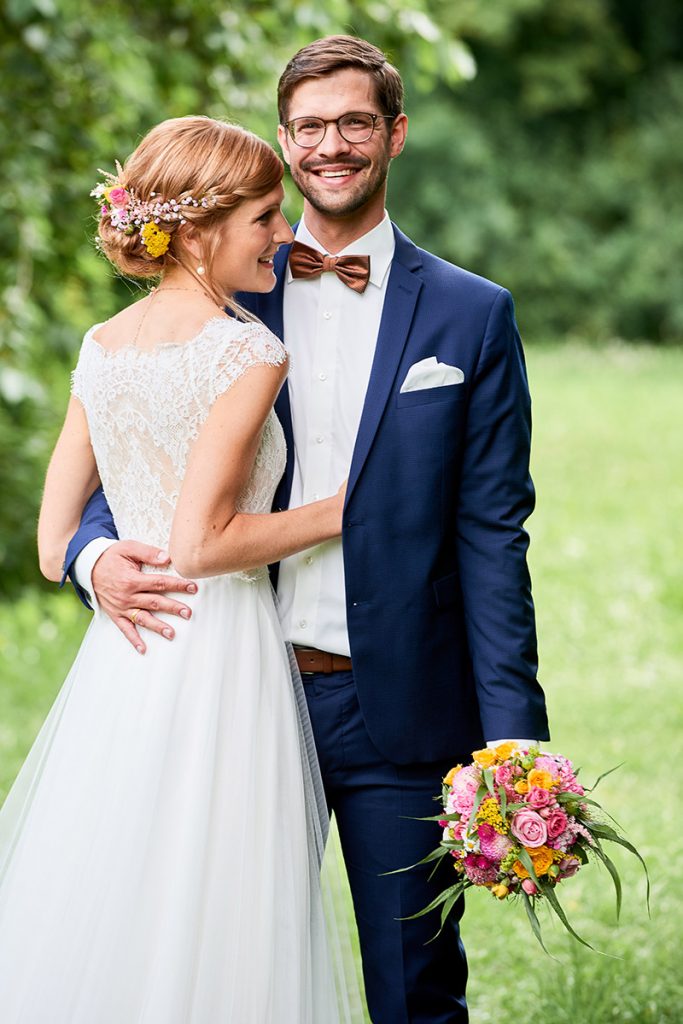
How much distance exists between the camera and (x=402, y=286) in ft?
8.51

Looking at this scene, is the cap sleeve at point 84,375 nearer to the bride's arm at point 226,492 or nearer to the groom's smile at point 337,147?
the bride's arm at point 226,492

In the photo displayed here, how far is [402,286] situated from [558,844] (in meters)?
1.05

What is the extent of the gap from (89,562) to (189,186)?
2.33ft

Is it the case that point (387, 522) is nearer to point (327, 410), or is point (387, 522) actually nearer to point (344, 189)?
point (327, 410)

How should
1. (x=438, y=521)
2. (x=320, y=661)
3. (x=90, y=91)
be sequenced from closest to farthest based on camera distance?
1. (x=438, y=521)
2. (x=320, y=661)
3. (x=90, y=91)

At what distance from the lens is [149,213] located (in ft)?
7.89

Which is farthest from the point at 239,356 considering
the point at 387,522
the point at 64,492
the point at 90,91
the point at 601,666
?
the point at 601,666

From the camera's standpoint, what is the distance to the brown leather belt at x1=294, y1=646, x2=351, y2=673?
2.63 metres

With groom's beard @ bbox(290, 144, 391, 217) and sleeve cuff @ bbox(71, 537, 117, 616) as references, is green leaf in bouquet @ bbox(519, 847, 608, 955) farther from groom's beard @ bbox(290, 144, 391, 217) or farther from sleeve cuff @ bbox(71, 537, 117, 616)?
groom's beard @ bbox(290, 144, 391, 217)

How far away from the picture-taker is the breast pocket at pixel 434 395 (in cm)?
250

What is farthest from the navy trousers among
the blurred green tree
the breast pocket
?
the blurred green tree

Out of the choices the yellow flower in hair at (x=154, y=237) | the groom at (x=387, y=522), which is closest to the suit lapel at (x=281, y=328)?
the groom at (x=387, y=522)

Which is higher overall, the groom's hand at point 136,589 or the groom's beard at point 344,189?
the groom's beard at point 344,189

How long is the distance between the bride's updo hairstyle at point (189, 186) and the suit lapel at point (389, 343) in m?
0.30
